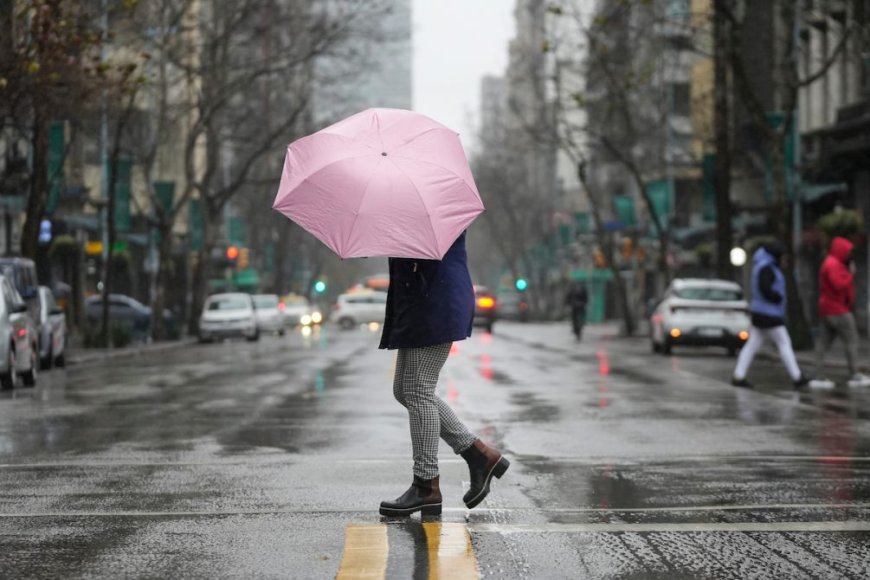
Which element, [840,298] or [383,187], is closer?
[383,187]

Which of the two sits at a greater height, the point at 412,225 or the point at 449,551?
the point at 412,225

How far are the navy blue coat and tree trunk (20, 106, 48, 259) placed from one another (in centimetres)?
2128

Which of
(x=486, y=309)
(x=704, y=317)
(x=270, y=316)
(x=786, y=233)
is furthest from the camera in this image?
(x=486, y=309)

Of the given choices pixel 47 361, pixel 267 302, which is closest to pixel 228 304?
pixel 267 302

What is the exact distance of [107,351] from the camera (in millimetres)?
36406

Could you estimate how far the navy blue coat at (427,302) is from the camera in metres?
8.05

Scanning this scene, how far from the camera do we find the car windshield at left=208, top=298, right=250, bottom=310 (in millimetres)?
49688

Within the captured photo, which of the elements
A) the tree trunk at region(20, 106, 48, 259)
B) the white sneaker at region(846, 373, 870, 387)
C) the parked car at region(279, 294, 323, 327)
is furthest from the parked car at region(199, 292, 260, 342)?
the white sneaker at region(846, 373, 870, 387)

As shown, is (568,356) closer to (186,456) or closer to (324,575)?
(186,456)

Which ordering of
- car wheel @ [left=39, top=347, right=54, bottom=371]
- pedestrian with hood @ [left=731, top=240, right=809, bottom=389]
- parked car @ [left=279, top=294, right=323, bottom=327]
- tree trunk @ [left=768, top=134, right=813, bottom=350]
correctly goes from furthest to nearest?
parked car @ [left=279, top=294, right=323, bottom=327]
tree trunk @ [left=768, top=134, right=813, bottom=350]
car wheel @ [left=39, top=347, right=54, bottom=371]
pedestrian with hood @ [left=731, top=240, right=809, bottom=389]

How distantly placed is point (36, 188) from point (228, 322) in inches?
751

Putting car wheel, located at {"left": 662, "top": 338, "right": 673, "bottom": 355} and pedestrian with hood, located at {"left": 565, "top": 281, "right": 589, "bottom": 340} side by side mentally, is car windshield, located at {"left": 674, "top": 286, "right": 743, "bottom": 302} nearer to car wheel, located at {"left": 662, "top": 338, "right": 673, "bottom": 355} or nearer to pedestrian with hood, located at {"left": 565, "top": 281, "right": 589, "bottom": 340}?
car wheel, located at {"left": 662, "top": 338, "right": 673, "bottom": 355}

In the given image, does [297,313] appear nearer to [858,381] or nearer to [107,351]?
[107,351]

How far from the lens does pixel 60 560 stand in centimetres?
670
